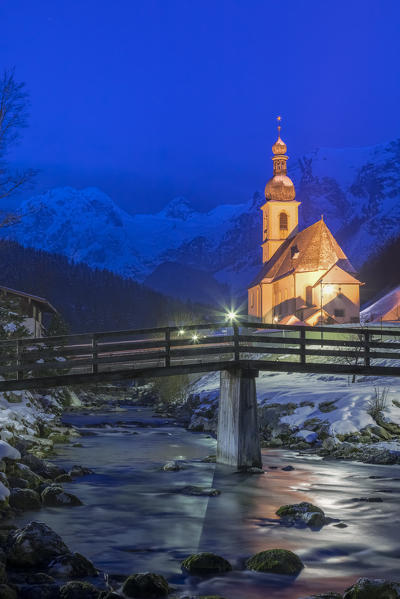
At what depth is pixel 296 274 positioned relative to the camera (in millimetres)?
86000

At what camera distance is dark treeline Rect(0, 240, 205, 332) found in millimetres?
170975

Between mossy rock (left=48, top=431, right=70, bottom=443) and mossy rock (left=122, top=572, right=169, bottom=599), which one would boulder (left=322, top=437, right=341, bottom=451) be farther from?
mossy rock (left=122, top=572, right=169, bottom=599)

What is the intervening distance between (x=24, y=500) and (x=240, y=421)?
7.62 metres

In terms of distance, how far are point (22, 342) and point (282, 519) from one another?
9.84 metres

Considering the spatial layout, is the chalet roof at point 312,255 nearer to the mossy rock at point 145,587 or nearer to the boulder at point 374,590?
the boulder at point 374,590

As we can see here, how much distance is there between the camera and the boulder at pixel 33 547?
33.2 ft

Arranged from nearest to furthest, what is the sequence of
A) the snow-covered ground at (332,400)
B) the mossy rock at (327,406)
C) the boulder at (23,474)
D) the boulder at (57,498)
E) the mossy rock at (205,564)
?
the mossy rock at (205,564), the boulder at (57,498), the boulder at (23,474), the snow-covered ground at (332,400), the mossy rock at (327,406)

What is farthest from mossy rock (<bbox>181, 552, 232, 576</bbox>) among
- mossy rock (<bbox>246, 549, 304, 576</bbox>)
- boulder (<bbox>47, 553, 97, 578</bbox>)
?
boulder (<bbox>47, 553, 97, 578</bbox>)

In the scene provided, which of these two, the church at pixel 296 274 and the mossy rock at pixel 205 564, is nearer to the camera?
the mossy rock at pixel 205 564

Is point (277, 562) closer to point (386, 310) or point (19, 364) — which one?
point (19, 364)

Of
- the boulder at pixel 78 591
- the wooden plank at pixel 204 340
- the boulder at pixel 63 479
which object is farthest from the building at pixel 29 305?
the boulder at pixel 78 591

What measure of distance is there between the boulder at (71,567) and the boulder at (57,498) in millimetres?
4995

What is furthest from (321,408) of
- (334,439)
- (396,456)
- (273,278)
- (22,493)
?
(273,278)

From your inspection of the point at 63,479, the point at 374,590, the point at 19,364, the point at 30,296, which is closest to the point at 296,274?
the point at 30,296
